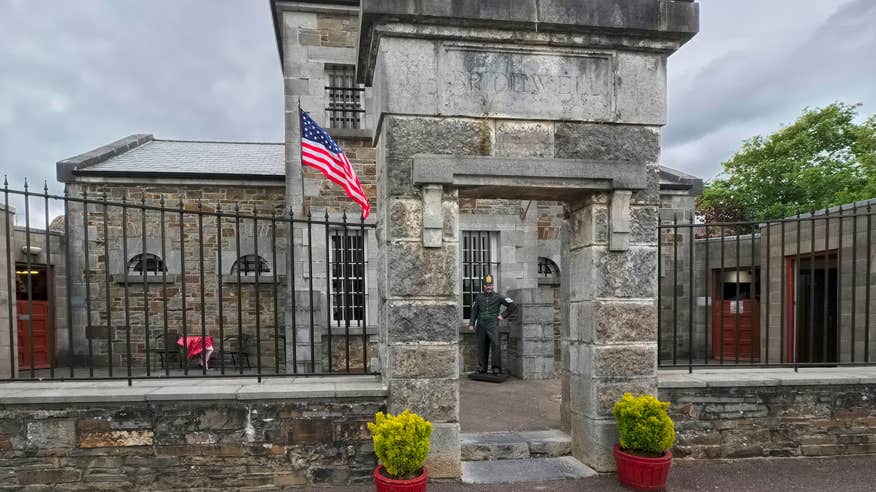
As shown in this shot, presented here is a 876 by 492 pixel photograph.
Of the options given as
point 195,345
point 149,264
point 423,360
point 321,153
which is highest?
point 321,153

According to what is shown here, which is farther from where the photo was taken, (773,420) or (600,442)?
(773,420)

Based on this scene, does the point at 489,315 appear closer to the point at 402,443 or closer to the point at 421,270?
the point at 421,270

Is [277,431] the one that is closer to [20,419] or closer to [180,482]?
[180,482]

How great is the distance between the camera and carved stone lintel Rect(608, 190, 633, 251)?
4.07 metres

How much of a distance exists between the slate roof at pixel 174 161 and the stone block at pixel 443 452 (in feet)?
25.7

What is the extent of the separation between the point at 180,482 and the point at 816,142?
82.2ft

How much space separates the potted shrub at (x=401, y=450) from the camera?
10.8 ft

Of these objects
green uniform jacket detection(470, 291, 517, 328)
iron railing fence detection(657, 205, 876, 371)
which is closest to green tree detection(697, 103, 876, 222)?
iron railing fence detection(657, 205, 876, 371)

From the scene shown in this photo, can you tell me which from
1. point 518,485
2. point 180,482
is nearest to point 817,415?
point 518,485

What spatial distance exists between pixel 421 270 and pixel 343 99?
6797 mm

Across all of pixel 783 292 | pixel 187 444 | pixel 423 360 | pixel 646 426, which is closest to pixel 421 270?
pixel 423 360

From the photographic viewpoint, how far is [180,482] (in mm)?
3832

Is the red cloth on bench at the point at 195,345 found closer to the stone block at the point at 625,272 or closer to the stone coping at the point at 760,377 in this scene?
the stone block at the point at 625,272

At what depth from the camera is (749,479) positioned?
4082 millimetres
